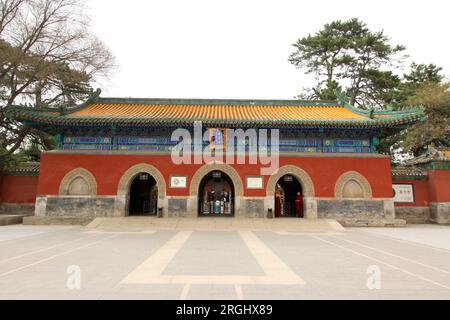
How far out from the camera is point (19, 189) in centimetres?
1565

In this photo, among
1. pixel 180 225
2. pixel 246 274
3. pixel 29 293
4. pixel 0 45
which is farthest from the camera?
pixel 0 45

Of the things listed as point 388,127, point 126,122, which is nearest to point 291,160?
point 388,127

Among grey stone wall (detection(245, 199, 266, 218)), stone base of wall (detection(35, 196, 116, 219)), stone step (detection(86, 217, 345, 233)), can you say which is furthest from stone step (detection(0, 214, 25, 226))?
grey stone wall (detection(245, 199, 266, 218))

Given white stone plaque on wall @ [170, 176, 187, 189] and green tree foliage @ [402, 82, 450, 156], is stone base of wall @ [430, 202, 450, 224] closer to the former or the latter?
green tree foliage @ [402, 82, 450, 156]

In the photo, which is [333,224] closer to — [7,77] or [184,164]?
[184,164]

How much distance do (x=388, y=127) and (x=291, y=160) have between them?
4.71 metres

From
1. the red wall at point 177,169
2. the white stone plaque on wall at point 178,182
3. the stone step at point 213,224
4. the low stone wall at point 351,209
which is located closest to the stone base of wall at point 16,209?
the red wall at point 177,169

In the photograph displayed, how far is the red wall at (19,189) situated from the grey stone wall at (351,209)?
14418mm

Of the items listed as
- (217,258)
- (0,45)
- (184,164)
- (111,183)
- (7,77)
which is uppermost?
(0,45)

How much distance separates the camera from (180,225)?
12883 mm

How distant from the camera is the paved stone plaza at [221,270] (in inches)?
158

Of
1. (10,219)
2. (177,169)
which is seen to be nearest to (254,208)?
(177,169)

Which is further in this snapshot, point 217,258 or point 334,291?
point 217,258

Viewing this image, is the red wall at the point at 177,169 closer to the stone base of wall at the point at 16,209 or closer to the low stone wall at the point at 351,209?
the low stone wall at the point at 351,209
